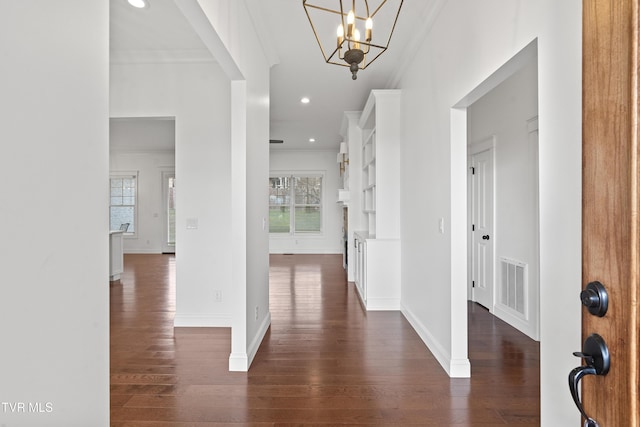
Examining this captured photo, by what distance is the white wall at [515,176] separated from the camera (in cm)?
327

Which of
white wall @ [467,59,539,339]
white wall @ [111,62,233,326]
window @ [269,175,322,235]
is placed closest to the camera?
white wall @ [467,59,539,339]

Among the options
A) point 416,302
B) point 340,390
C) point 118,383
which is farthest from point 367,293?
point 118,383

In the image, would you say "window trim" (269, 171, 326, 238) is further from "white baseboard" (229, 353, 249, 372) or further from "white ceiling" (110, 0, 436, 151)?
"white baseboard" (229, 353, 249, 372)

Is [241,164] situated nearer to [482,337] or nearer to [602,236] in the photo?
[602,236]

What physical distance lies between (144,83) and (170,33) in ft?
2.52

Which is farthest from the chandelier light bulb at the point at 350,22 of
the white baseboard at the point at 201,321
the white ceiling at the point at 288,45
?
the white baseboard at the point at 201,321

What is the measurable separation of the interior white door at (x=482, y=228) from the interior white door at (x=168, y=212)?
27.6ft

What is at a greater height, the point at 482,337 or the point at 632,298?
the point at 632,298

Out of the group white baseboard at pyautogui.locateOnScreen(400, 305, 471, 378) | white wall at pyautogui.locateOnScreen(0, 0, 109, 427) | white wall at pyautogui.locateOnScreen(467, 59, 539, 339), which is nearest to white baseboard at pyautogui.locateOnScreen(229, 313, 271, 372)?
white baseboard at pyautogui.locateOnScreen(400, 305, 471, 378)

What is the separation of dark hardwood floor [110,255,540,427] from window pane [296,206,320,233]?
5881mm

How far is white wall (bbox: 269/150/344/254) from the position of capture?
387 inches

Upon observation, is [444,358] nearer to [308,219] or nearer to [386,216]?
[386,216]

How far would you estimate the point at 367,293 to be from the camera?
4.19 meters

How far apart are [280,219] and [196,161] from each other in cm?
637
